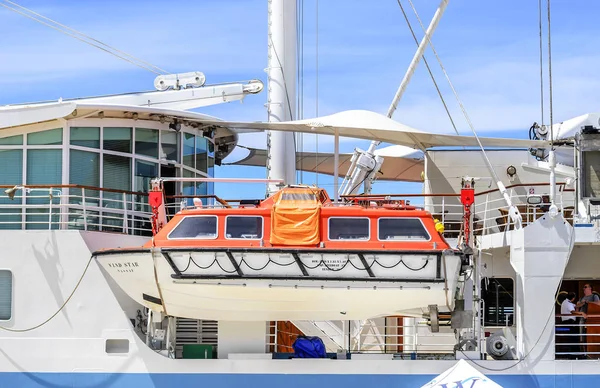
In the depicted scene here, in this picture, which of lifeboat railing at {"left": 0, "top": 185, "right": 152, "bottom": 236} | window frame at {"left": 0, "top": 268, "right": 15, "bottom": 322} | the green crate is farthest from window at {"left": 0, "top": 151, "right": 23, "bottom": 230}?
the green crate

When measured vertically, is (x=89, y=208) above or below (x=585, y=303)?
above

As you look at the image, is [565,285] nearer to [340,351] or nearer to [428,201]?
[428,201]

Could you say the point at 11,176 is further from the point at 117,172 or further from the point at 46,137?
the point at 117,172

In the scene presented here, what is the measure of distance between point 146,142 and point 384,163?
7985 millimetres

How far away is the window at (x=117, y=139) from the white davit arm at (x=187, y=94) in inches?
70.8

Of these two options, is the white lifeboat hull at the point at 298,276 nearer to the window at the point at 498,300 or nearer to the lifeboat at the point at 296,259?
the lifeboat at the point at 296,259

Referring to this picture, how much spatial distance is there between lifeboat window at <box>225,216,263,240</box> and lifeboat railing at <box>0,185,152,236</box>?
2760 mm

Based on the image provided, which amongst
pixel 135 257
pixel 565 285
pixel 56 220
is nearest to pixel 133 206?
pixel 56 220

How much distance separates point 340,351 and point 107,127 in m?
6.56

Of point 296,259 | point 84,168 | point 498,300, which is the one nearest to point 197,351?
point 296,259

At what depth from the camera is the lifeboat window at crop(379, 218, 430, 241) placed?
1752 cm

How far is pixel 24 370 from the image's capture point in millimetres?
18641

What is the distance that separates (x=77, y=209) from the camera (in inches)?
820

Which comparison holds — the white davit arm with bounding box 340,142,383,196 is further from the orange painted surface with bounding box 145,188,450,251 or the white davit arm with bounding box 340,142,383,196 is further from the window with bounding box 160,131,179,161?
the orange painted surface with bounding box 145,188,450,251
